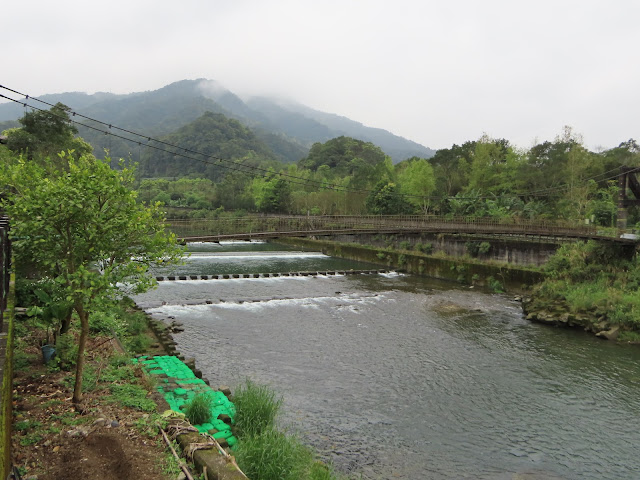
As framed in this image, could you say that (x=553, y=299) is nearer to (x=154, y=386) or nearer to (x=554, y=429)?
(x=554, y=429)

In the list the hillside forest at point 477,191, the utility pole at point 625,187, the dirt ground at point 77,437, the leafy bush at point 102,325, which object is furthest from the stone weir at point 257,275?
the dirt ground at point 77,437

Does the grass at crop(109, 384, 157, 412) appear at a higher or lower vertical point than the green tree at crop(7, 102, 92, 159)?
lower

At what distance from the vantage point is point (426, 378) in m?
11.6

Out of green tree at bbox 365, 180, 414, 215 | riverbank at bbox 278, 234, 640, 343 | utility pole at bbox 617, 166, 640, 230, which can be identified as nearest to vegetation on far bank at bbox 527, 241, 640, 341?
riverbank at bbox 278, 234, 640, 343

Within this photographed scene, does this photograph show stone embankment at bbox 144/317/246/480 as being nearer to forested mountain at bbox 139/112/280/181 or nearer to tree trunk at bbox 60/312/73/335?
tree trunk at bbox 60/312/73/335

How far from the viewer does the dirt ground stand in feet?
15.3

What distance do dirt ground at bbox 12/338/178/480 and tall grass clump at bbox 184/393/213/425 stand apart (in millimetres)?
1000

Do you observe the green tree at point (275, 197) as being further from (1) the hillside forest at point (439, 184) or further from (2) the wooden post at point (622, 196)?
(2) the wooden post at point (622, 196)

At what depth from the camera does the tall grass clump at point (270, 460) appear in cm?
582

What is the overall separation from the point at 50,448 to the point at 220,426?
2.90 metres

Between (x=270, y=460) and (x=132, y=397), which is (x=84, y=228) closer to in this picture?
(x=132, y=397)

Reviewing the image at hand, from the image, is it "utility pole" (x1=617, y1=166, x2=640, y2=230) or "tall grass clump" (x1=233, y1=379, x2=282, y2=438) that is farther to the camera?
"utility pole" (x1=617, y1=166, x2=640, y2=230)

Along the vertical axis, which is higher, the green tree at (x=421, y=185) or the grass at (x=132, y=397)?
the green tree at (x=421, y=185)

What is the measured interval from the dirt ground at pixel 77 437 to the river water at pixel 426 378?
356 cm
